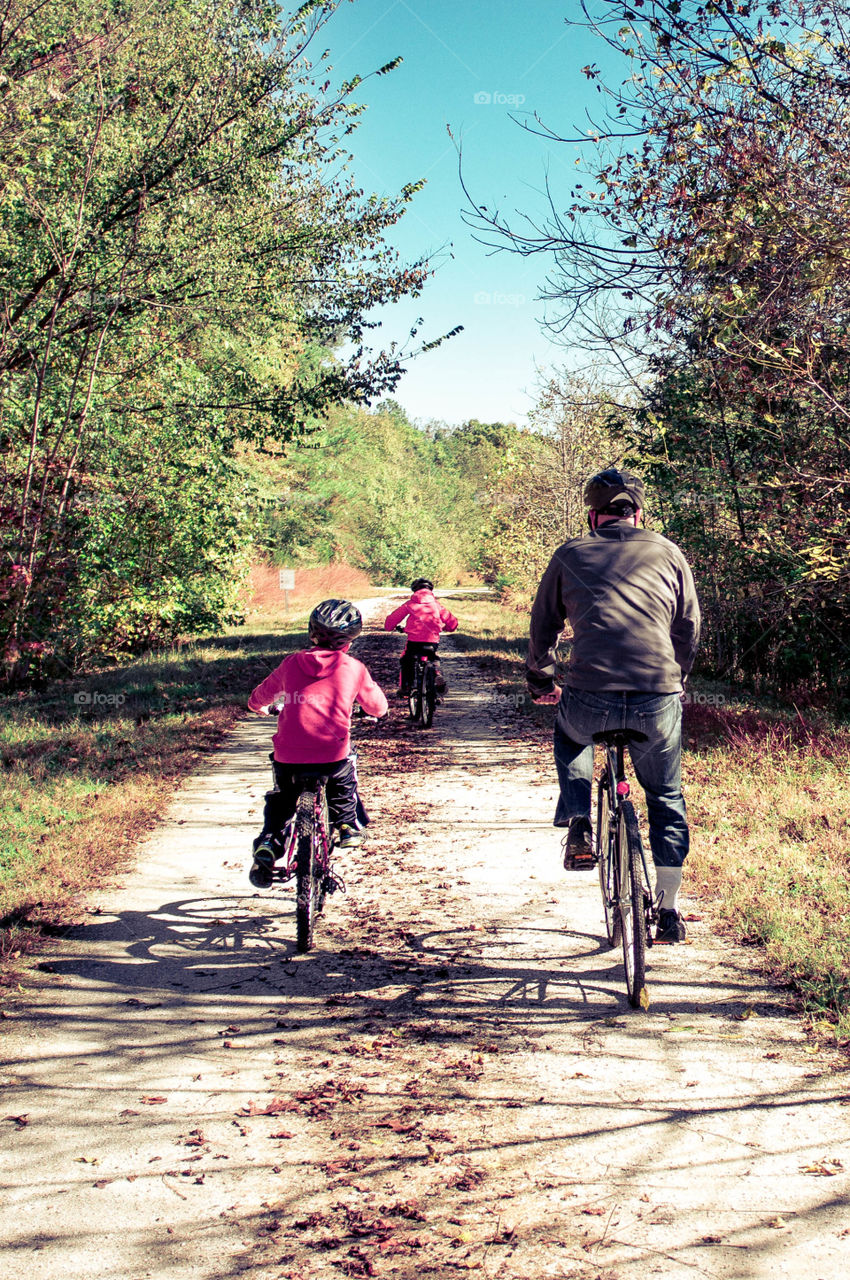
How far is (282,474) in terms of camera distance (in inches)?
1961

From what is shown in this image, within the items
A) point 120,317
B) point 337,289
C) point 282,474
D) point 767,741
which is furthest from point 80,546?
point 282,474

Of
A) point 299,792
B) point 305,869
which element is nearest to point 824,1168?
point 305,869

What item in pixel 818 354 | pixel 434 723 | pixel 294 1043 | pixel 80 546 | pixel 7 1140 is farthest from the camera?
pixel 80 546

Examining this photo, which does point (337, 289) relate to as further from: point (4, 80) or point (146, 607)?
point (146, 607)

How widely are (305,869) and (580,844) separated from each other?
5.02 ft

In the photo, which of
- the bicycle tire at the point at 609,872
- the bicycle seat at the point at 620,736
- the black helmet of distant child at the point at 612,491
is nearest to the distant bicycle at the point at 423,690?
the bicycle tire at the point at 609,872

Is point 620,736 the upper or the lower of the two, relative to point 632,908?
upper

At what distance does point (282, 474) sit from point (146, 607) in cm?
3118

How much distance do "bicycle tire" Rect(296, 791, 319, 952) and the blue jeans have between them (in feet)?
5.07

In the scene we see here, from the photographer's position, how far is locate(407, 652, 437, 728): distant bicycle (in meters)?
12.8

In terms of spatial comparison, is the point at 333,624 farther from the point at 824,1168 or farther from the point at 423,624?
the point at 423,624

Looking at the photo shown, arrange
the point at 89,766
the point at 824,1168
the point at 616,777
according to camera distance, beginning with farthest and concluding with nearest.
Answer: the point at 89,766, the point at 616,777, the point at 824,1168

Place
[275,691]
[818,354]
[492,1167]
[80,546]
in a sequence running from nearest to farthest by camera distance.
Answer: [492,1167]
[275,691]
[818,354]
[80,546]

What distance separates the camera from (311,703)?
5.68 metres
